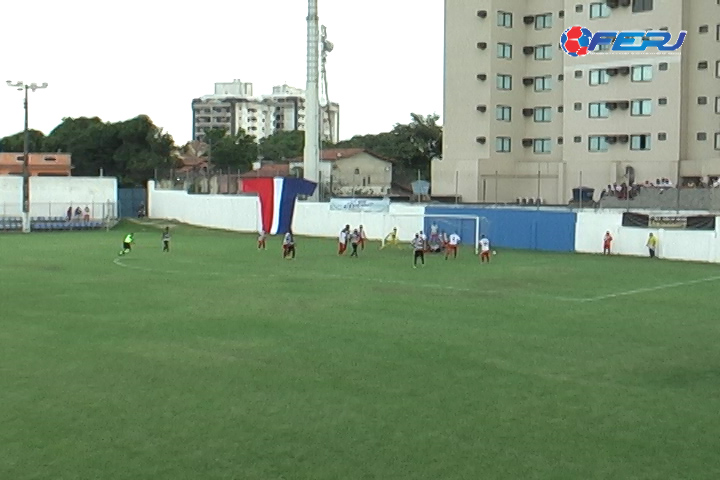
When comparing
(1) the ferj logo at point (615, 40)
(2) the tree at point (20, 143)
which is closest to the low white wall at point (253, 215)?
(1) the ferj logo at point (615, 40)

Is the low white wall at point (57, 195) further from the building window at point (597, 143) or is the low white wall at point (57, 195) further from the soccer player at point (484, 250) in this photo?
the soccer player at point (484, 250)

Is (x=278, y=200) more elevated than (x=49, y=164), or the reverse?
(x=49, y=164)

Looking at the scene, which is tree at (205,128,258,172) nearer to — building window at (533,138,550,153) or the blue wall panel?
building window at (533,138,550,153)

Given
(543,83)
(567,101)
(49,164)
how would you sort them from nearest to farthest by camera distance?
(567,101), (543,83), (49,164)

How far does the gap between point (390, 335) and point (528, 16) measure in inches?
2350

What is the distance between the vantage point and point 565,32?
69.2 m

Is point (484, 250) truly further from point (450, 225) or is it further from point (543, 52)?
point (543, 52)

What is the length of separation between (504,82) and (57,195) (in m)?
37.0

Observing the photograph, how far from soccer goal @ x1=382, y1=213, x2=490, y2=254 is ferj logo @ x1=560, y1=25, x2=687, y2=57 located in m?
22.2

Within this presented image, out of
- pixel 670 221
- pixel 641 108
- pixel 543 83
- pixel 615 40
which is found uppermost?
pixel 615 40

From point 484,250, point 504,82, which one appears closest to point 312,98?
point 504,82

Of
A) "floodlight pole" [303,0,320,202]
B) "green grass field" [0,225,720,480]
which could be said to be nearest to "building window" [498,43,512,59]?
"floodlight pole" [303,0,320,202]

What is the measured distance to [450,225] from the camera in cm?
5278

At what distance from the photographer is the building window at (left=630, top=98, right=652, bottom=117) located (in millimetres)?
65031
